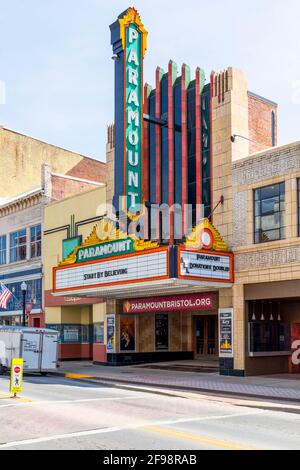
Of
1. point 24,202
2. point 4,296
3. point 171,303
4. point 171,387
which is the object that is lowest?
point 171,387

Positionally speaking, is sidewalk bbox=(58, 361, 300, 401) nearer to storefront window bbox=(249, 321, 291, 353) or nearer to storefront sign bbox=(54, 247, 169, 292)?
storefront window bbox=(249, 321, 291, 353)

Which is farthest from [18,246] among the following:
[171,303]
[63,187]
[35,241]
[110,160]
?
[171,303]

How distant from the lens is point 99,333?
34812mm

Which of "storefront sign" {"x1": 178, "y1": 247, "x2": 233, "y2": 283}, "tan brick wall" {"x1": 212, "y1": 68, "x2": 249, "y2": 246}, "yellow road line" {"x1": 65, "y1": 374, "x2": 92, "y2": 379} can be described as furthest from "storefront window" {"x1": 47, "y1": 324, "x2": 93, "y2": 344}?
"storefront sign" {"x1": 178, "y1": 247, "x2": 233, "y2": 283}

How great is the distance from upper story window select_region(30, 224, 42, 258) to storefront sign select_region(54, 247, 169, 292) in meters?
8.30

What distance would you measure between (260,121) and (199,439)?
1964 centimetres

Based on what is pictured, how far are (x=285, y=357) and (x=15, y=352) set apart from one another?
11.7 meters

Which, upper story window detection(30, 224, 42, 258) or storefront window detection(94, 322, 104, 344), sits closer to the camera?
storefront window detection(94, 322, 104, 344)

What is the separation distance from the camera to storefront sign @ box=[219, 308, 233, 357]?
1037 inches

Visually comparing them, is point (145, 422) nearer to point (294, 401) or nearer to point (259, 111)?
point (294, 401)

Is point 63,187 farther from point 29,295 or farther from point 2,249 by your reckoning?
point 29,295

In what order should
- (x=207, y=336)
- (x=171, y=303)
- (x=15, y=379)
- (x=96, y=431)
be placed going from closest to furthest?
(x=96, y=431) < (x=15, y=379) < (x=171, y=303) < (x=207, y=336)

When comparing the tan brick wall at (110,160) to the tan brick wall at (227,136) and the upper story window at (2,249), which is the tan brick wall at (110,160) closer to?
the tan brick wall at (227,136)
